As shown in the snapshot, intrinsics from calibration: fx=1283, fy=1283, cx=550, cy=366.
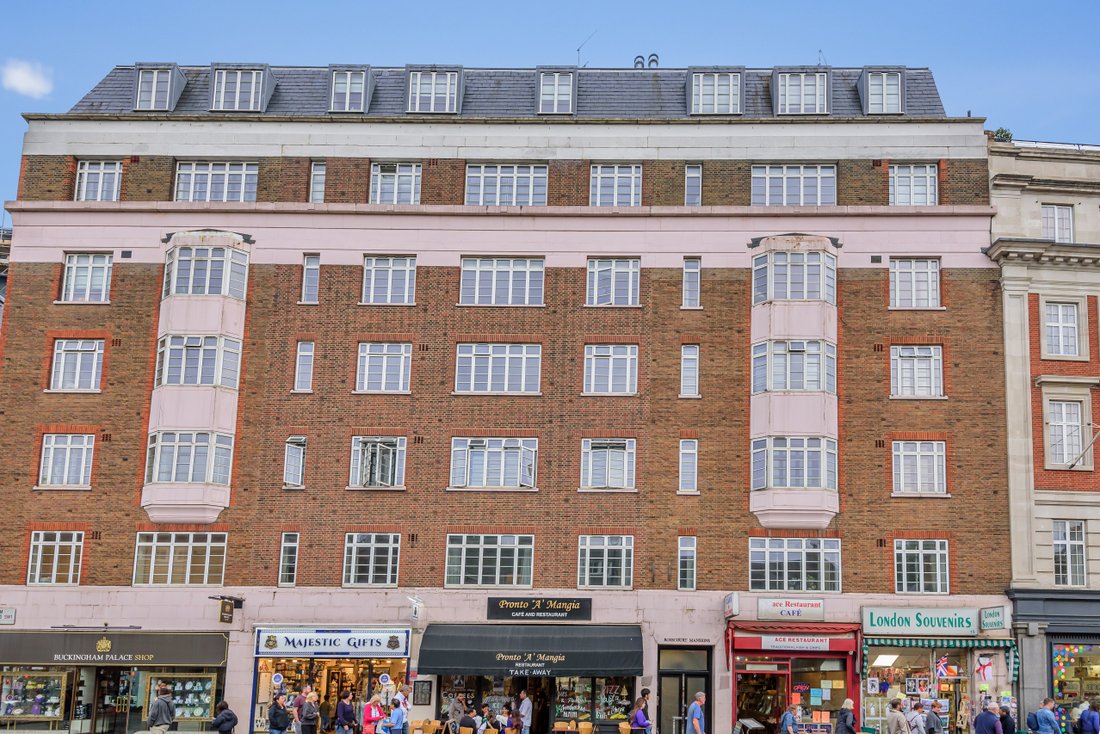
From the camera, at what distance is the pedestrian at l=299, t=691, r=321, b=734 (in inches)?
1312

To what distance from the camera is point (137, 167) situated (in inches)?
1593

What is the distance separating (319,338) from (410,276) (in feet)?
11.1

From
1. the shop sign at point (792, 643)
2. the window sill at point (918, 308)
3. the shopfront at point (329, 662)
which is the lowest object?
the shopfront at point (329, 662)

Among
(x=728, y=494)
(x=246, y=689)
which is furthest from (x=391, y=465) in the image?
(x=728, y=494)

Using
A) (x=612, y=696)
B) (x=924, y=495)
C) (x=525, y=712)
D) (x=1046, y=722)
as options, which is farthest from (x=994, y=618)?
(x=525, y=712)

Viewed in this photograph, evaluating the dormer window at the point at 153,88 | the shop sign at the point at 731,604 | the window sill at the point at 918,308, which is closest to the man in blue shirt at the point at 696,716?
the shop sign at the point at 731,604

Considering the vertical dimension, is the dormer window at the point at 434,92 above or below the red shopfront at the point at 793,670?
above

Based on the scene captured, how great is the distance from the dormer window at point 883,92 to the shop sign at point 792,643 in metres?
16.7

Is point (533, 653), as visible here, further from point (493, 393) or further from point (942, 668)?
point (942, 668)

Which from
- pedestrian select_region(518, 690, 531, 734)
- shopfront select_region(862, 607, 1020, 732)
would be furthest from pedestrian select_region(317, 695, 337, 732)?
shopfront select_region(862, 607, 1020, 732)

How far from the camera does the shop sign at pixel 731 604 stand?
1403 inches

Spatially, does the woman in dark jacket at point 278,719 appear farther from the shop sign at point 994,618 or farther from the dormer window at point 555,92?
the dormer window at point 555,92

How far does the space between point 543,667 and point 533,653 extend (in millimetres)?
478

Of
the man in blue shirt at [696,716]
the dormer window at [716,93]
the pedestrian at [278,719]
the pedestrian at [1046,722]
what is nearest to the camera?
the pedestrian at [278,719]
